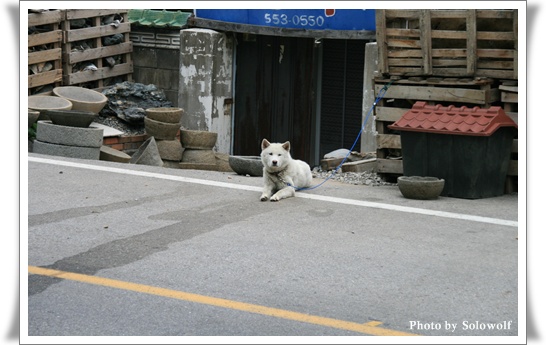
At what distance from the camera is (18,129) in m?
4.81

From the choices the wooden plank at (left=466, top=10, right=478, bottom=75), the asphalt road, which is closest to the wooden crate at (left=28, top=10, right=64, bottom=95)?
the asphalt road

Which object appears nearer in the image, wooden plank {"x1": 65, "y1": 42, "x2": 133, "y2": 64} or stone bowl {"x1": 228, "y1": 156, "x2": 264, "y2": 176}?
stone bowl {"x1": 228, "y1": 156, "x2": 264, "y2": 176}

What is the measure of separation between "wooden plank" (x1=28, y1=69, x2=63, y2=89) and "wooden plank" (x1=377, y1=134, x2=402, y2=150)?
6.31 metres

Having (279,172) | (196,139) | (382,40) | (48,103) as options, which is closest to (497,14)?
(382,40)

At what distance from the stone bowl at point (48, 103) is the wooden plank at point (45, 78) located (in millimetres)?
623

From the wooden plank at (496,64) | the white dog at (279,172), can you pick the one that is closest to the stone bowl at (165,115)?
the white dog at (279,172)

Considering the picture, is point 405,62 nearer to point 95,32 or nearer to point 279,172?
point 279,172

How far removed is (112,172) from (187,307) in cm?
546

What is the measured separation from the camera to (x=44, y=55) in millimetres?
15078

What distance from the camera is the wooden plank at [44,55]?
1487cm

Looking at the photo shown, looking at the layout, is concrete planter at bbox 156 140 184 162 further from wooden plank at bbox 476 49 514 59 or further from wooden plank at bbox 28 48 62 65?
wooden plank at bbox 476 49 514 59

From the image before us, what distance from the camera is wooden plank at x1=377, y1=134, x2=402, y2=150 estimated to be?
11.7 m

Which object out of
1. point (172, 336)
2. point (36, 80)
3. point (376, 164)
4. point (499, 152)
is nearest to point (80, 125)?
point (36, 80)

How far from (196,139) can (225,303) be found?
8.15m
